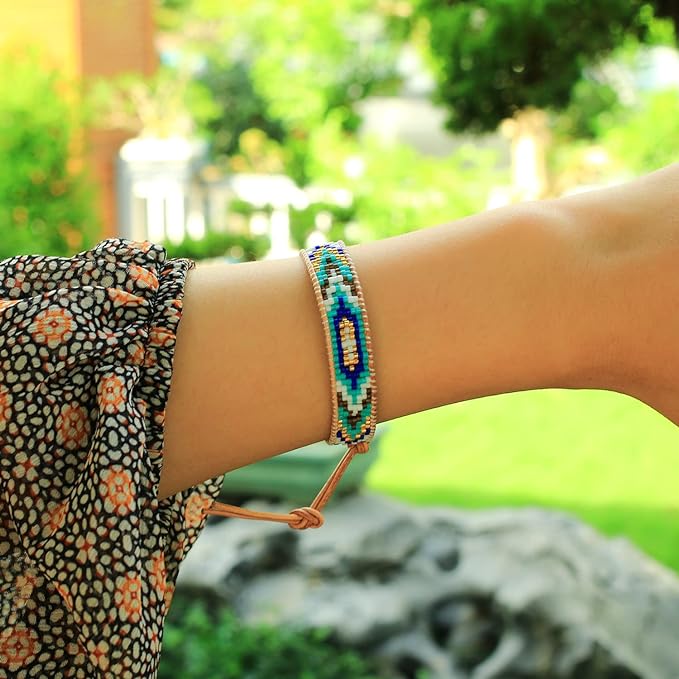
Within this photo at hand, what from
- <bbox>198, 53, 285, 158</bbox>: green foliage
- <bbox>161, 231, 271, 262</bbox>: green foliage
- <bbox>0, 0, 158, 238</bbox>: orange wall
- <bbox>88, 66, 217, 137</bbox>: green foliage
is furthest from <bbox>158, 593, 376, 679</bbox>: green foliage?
<bbox>198, 53, 285, 158</bbox>: green foliage

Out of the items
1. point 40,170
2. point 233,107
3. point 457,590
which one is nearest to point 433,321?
point 457,590

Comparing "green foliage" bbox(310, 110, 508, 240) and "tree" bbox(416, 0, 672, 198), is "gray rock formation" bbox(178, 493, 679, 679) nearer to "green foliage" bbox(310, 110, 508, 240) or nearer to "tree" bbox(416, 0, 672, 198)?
"tree" bbox(416, 0, 672, 198)

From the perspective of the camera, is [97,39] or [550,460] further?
[97,39]

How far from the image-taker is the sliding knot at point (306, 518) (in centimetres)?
57

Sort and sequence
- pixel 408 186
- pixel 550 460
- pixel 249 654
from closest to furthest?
pixel 249 654, pixel 550 460, pixel 408 186

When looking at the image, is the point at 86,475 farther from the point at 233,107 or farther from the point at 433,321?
the point at 233,107

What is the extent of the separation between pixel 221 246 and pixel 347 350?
453cm

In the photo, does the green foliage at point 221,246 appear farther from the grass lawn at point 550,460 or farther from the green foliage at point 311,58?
the grass lawn at point 550,460

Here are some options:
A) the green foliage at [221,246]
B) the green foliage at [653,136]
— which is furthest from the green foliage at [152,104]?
the green foliage at [653,136]

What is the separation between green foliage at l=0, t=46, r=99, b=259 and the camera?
4.68 metres

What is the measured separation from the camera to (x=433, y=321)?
0.53m

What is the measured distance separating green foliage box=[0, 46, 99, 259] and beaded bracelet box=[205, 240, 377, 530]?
14.1 ft

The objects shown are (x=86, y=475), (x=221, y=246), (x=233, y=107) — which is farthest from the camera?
(x=233, y=107)

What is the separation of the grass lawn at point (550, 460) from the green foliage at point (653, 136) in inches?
48.5
